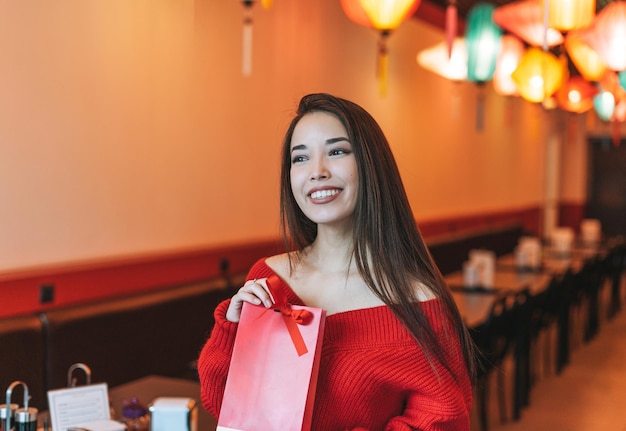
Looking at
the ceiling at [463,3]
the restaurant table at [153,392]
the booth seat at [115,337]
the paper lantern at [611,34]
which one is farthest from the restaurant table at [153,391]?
the ceiling at [463,3]

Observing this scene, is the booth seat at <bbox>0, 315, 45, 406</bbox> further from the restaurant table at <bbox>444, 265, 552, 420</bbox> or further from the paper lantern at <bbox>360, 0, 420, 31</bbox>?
the paper lantern at <bbox>360, 0, 420, 31</bbox>

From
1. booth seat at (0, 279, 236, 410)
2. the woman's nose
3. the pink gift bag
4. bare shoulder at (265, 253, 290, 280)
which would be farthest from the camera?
booth seat at (0, 279, 236, 410)

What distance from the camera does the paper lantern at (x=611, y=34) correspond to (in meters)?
4.06

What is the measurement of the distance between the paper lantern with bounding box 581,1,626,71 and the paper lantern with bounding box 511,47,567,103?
49.8 inches

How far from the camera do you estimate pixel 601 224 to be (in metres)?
15.1

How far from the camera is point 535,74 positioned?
223 inches

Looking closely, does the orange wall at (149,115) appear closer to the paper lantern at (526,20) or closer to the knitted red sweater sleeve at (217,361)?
the paper lantern at (526,20)

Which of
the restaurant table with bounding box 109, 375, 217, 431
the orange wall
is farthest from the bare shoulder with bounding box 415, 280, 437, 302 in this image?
the orange wall

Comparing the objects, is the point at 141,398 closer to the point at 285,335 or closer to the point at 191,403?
the point at 191,403

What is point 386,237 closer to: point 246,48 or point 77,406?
point 77,406

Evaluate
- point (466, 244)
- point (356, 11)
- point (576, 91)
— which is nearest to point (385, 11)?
point (356, 11)

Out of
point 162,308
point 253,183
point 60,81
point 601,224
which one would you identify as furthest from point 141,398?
point 601,224

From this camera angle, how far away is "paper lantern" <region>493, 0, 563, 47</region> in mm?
4614

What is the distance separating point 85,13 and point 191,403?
100 inches
